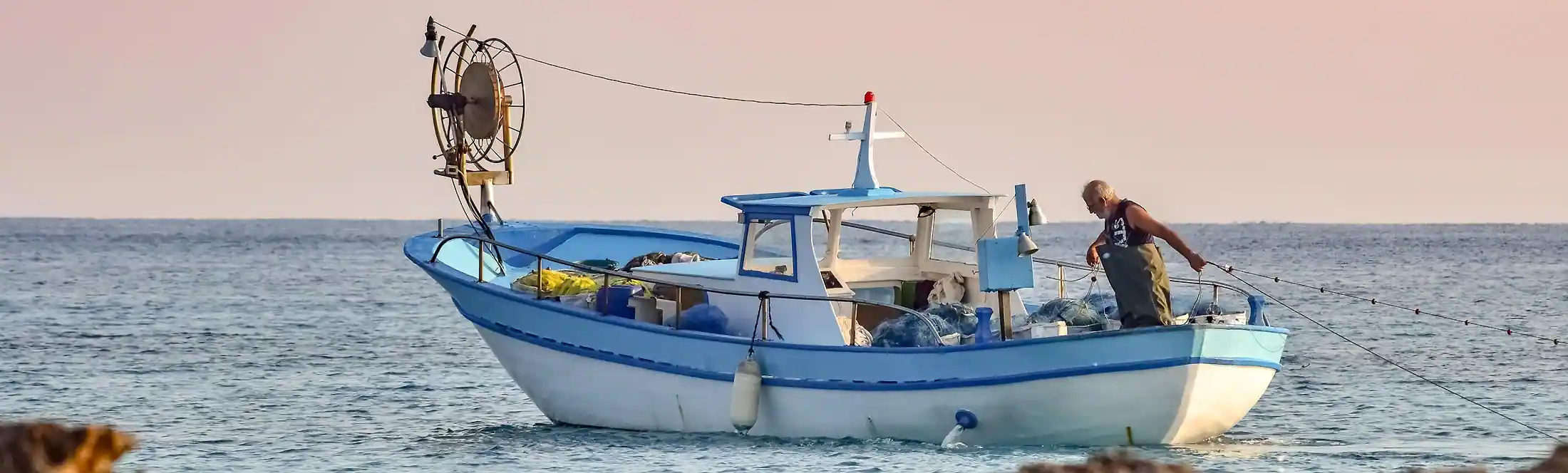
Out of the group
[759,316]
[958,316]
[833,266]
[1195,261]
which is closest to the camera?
[1195,261]

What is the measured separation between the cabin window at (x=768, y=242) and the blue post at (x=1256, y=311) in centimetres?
352

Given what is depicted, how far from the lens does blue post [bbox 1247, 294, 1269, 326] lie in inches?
515

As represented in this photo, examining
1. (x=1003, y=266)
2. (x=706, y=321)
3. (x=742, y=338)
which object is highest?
(x=1003, y=266)

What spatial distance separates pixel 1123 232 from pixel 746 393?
3.23m

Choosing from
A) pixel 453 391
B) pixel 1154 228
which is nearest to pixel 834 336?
pixel 1154 228

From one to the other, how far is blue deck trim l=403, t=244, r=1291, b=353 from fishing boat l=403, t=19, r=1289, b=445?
0.07 feet

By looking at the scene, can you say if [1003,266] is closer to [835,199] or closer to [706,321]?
[835,199]

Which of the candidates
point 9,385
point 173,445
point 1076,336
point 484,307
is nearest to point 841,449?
point 1076,336

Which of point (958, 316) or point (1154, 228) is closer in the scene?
point (1154, 228)

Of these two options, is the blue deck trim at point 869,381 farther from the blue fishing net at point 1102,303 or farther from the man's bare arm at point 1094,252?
the blue fishing net at point 1102,303

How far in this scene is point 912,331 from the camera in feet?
42.9

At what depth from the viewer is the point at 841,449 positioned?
13.3 metres

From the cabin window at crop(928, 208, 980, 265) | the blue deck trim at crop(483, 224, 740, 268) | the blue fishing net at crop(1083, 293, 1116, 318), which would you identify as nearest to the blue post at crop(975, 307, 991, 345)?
the blue fishing net at crop(1083, 293, 1116, 318)

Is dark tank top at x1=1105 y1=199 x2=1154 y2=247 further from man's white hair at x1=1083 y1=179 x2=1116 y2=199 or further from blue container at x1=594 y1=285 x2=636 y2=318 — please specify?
blue container at x1=594 y1=285 x2=636 y2=318
